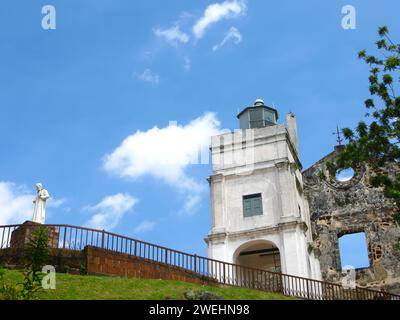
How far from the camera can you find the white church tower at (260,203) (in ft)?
91.7

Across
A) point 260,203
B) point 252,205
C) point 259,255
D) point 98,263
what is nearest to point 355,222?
point 259,255

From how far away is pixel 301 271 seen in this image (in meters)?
27.0

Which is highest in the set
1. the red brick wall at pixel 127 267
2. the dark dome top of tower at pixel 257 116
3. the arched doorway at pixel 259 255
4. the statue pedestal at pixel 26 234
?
the dark dome top of tower at pixel 257 116

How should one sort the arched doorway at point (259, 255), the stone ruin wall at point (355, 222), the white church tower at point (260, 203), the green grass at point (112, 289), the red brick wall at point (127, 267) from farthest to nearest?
1. the arched doorway at point (259, 255)
2. the stone ruin wall at point (355, 222)
3. the white church tower at point (260, 203)
4. the red brick wall at point (127, 267)
5. the green grass at point (112, 289)

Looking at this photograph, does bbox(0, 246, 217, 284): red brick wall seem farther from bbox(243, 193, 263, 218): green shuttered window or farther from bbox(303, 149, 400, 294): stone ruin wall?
bbox(303, 149, 400, 294): stone ruin wall

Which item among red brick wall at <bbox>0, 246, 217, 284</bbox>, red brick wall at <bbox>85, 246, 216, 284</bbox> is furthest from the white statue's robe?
red brick wall at <bbox>85, 246, 216, 284</bbox>

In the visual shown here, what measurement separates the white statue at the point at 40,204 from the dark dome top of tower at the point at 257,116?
1378 cm

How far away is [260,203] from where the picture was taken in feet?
96.3

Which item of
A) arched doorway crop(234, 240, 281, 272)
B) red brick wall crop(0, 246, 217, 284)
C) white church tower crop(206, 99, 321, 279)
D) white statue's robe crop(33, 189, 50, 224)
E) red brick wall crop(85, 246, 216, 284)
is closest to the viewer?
red brick wall crop(0, 246, 217, 284)

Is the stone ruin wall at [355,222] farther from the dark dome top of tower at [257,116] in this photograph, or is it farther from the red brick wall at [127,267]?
the red brick wall at [127,267]

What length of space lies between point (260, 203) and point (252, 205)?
0.39 meters

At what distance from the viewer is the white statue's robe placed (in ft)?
68.3

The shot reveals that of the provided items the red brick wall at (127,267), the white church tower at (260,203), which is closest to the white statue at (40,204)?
the red brick wall at (127,267)
